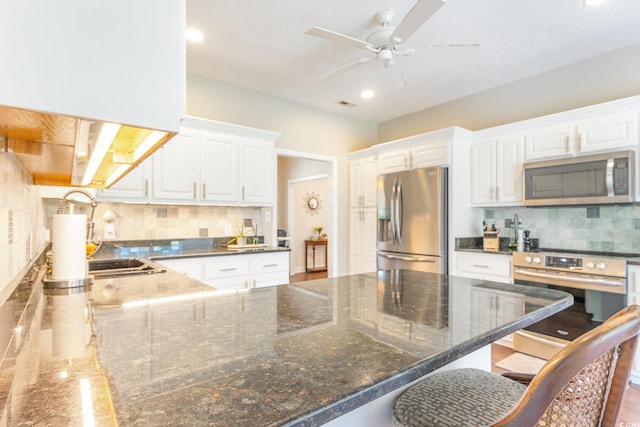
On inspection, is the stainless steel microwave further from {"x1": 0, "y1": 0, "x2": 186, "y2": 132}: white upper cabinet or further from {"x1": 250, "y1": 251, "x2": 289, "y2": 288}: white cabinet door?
{"x1": 0, "y1": 0, "x2": 186, "y2": 132}: white upper cabinet

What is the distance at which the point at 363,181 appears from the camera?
466 cm

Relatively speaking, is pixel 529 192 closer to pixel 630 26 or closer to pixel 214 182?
pixel 630 26

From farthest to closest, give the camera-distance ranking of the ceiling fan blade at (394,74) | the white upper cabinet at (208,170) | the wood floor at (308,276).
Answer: the wood floor at (308,276)
the white upper cabinet at (208,170)
the ceiling fan blade at (394,74)

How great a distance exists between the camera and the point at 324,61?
324cm

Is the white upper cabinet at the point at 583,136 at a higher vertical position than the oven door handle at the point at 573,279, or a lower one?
higher

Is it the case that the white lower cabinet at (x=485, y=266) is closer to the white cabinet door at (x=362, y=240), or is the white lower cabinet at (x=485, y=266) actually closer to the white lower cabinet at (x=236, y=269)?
the white cabinet door at (x=362, y=240)

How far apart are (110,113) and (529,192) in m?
3.51

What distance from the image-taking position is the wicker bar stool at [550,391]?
0.61 m

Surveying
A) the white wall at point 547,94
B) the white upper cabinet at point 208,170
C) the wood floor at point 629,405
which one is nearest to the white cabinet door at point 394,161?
the white wall at point 547,94

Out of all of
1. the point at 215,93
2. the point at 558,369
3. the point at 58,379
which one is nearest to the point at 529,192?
the point at 558,369

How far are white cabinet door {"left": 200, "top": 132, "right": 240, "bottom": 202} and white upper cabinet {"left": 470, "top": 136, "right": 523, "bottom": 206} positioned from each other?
2598mm

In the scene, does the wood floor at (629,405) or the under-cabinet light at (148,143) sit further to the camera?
the wood floor at (629,405)

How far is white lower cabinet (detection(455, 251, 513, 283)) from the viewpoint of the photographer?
3.22 meters

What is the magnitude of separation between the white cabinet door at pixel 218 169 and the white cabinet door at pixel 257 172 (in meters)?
0.09
